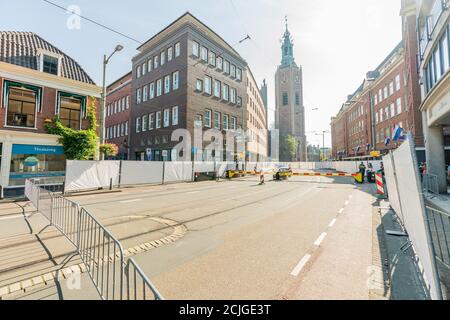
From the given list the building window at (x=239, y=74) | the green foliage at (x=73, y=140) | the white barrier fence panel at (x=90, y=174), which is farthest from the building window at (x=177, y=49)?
the white barrier fence panel at (x=90, y=174)

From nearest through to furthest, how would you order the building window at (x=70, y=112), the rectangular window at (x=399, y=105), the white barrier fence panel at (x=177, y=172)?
the building window at (x=70, y=112)
the white barrier fence panel at (x=177, y=172)
the rectangular window at (x=399, y=105)

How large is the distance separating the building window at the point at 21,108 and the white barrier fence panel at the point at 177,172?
34.3 ft

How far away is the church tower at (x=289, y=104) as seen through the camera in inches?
2896

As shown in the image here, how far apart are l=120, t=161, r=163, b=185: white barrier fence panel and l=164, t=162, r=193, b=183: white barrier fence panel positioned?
2.70 feet

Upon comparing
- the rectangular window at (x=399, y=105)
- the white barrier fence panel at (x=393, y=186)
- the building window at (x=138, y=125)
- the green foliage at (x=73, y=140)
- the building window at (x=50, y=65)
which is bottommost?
the white barrier fence panel at (x=393, y=186)

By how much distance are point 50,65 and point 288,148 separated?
6243 centimetres

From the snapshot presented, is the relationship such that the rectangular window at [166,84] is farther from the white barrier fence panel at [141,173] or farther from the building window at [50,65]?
the building window at [50,65]

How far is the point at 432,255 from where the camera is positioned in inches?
102

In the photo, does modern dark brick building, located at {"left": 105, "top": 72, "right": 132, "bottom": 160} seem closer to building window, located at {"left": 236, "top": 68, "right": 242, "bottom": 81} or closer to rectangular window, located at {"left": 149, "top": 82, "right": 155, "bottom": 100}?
rectangular window, located at {"left": 149, "top": 82, "right": 155, "bottom": 100}

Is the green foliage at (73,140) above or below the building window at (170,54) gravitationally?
below

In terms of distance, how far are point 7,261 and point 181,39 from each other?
96.1 feet

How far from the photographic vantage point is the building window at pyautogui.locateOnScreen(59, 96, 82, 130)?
1698 cm
